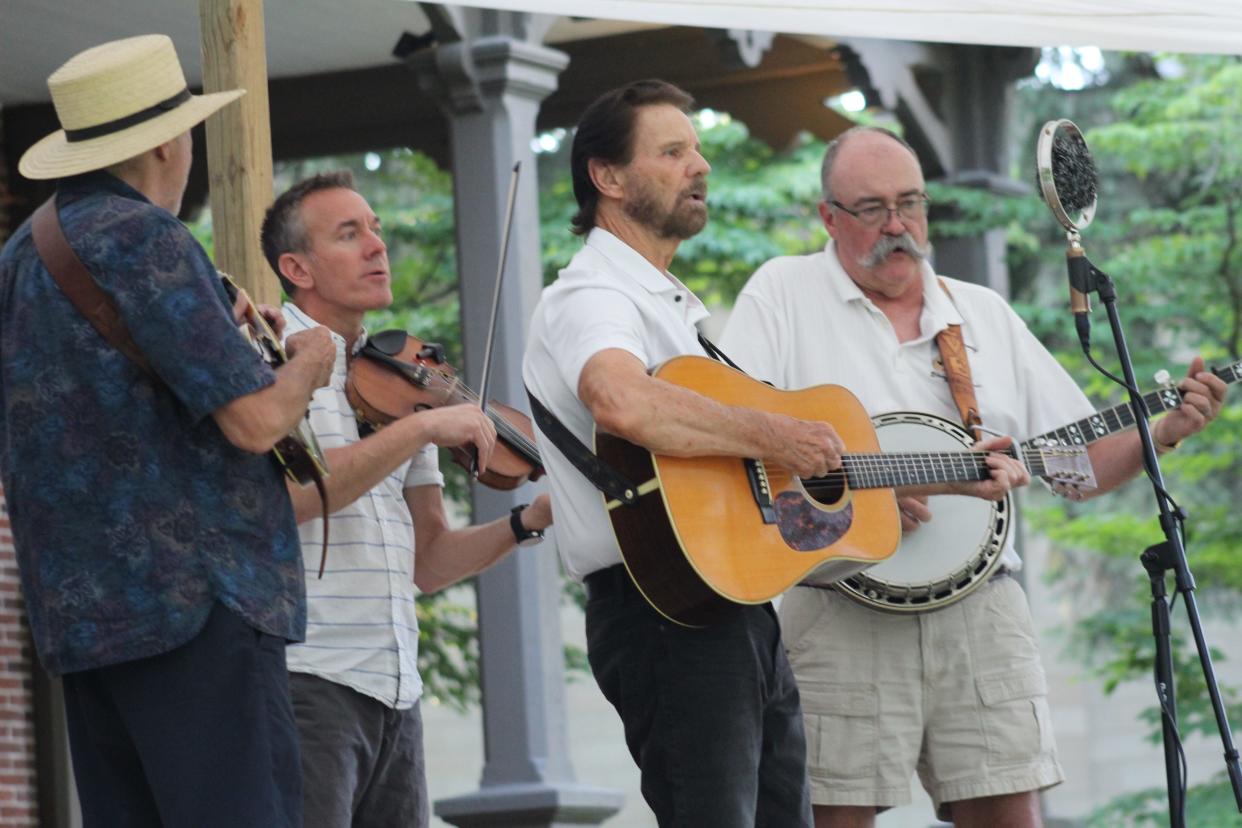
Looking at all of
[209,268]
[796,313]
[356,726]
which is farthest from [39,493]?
[796,313]

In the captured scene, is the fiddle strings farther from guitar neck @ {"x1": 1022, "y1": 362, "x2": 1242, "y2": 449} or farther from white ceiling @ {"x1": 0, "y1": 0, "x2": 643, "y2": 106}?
white ceiling @ {"x1": 0, "y1": 0, "x2": 643, "y2": 106}

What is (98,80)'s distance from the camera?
3.20 m

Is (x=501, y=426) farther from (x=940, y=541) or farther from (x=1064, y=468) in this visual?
(x=1064, y=468)

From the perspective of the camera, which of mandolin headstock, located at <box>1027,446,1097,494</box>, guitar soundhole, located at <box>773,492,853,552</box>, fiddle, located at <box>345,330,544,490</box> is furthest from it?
mandolin headstock, located at <box>1027,446,1097,494</box>

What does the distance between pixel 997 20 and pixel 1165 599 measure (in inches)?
55.9

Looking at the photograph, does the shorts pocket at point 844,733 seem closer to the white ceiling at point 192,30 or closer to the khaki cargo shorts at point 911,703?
the khaki cargo shorts at point 911,703

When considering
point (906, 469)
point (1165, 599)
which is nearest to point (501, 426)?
point (906, 469)

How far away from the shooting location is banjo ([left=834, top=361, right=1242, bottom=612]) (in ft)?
13.9

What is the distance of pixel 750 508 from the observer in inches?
147

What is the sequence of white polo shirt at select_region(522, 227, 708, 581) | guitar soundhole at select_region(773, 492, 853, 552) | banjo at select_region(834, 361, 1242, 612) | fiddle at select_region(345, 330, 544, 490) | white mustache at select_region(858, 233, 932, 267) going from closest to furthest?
1. white polo shirt at select_region(522, 227, 708, 581)
2. guitar soundhole at select_region(773, 492, 853, 552)
3. fiddle at select_region(345, 330, 544, 490)
4. banjo at select_region(834, 361, 1242, 612)
5. white mustache at select_region(858, 233, 932, 267)

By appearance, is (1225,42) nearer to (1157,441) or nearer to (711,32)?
(1157,441)

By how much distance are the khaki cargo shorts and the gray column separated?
3.15 m

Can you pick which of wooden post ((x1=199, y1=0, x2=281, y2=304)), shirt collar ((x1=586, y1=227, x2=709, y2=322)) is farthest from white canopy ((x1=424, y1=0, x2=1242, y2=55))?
wooden post ((x1=199, y1=0, x2=281, y2=304))

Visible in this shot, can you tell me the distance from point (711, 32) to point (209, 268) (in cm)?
561
